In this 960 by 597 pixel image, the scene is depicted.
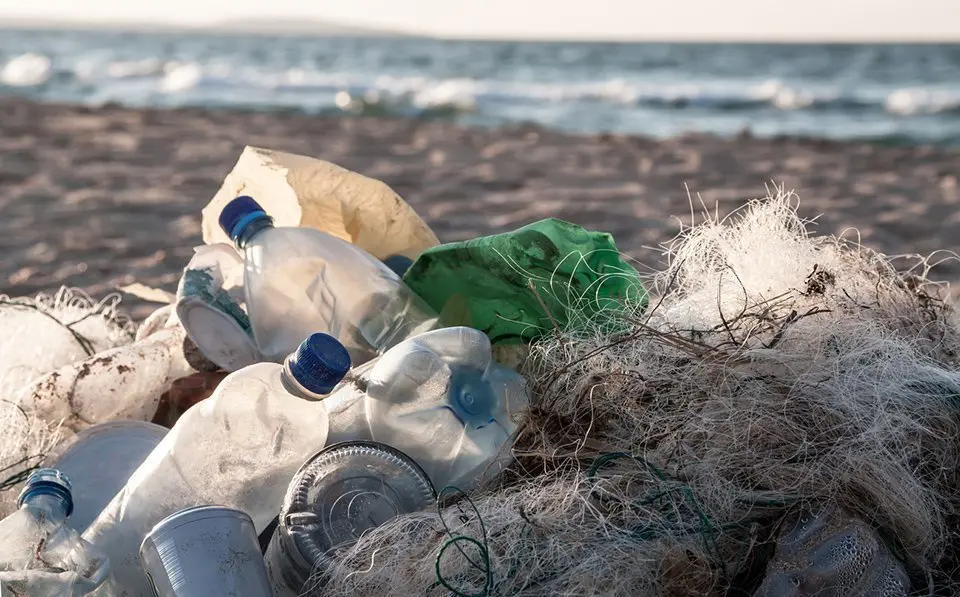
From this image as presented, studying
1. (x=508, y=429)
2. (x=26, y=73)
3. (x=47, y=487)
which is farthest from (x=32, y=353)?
(x=26, y=73)

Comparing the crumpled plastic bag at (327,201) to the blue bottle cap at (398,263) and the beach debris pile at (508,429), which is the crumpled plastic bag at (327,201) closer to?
the blue bottle cap at (398,263)

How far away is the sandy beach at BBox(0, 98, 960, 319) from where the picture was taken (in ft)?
17.7

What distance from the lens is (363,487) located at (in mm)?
1649

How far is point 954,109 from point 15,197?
12287 millimetres

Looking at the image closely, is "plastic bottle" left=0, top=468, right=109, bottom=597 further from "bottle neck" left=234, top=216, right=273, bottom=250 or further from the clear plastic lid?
"bottle neck" left=234, top=216, right=273, bottom=250

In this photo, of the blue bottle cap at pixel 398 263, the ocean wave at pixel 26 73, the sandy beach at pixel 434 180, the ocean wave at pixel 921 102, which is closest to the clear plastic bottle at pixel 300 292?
the blue bottle cap at pixel 398 263

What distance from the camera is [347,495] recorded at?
5.39 ft

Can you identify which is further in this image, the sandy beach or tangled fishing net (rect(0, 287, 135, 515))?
the sandy beach

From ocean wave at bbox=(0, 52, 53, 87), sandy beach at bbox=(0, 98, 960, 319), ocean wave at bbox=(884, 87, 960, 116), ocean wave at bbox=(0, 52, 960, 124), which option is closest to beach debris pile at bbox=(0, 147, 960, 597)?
sandy beach at bbox=(0, 98, 960, 319)

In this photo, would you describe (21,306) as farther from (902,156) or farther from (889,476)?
(902,156)

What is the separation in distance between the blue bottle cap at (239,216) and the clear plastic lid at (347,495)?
699 millimetres

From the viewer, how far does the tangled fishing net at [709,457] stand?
1.48 meters

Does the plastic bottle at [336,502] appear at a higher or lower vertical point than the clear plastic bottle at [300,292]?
lower

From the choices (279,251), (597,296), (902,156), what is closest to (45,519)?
(279,251)
